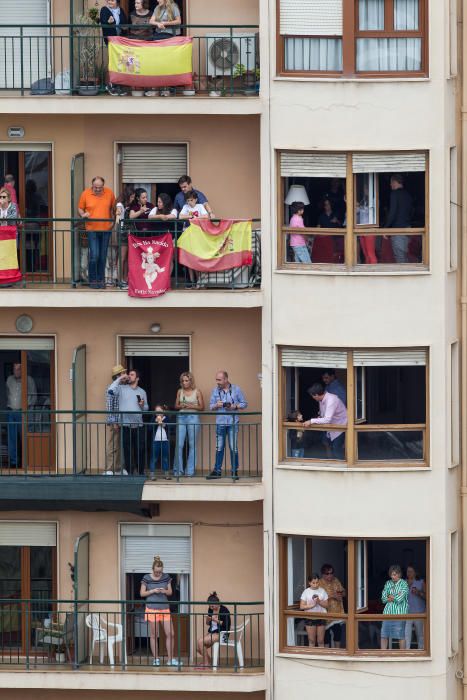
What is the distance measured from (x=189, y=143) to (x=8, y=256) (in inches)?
151

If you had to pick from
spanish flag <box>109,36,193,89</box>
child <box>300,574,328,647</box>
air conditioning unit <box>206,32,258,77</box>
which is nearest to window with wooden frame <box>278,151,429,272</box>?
air conditioning unit <box>206,32,258,77</box>

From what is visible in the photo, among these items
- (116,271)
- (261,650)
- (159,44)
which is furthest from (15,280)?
(261,650)

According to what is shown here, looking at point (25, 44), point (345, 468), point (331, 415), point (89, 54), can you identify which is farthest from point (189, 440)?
point (25, 44)

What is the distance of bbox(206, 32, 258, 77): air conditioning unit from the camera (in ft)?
158

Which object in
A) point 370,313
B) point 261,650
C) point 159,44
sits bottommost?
point 261,650

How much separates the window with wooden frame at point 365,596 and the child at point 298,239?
16.2ft

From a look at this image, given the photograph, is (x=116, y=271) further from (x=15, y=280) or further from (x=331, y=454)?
(x=331, y=454)

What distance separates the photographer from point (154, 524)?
4891 centimetres

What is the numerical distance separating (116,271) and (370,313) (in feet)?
15.4

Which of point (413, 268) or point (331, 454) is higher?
point (413, 268)

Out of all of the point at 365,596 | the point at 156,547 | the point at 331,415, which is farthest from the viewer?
the point at 156,547

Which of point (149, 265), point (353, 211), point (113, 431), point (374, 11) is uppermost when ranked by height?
point (374, 11)

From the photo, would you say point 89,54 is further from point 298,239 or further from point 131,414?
point 131,414

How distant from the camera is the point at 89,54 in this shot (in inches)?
1900
